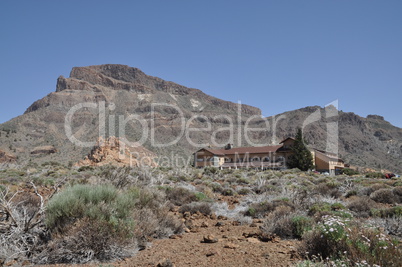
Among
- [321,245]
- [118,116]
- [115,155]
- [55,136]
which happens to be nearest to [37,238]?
[321,245]

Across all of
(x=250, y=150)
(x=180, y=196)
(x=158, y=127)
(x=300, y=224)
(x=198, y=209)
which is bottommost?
(x=198, y=209)

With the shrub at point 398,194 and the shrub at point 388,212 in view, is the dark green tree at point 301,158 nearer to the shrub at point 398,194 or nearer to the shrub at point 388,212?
the shrub at point 398,194

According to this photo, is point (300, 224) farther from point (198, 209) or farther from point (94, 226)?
point (94, 226)

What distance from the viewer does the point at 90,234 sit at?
15.6 ft

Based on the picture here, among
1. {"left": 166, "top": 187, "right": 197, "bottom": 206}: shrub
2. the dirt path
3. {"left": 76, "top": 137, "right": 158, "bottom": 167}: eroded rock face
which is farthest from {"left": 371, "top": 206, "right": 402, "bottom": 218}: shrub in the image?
{"left": 76, "top": 137, "right": 158, "bottom": 167}: eroded rock face

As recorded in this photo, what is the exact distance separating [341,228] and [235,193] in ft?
33.0

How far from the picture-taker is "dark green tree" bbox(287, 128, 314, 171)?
43031 mm

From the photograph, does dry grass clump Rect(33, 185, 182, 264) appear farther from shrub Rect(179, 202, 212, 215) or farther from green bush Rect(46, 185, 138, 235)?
shrub Rect(179, 202, 212, 215)

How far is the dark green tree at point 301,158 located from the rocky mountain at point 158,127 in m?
23.3

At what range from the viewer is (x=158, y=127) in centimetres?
9762

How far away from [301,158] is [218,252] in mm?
41483

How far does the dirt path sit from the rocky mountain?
159ft

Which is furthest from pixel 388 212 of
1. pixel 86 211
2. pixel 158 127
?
pixel 158 127

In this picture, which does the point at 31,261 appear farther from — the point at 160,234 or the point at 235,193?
the point at 235,193
